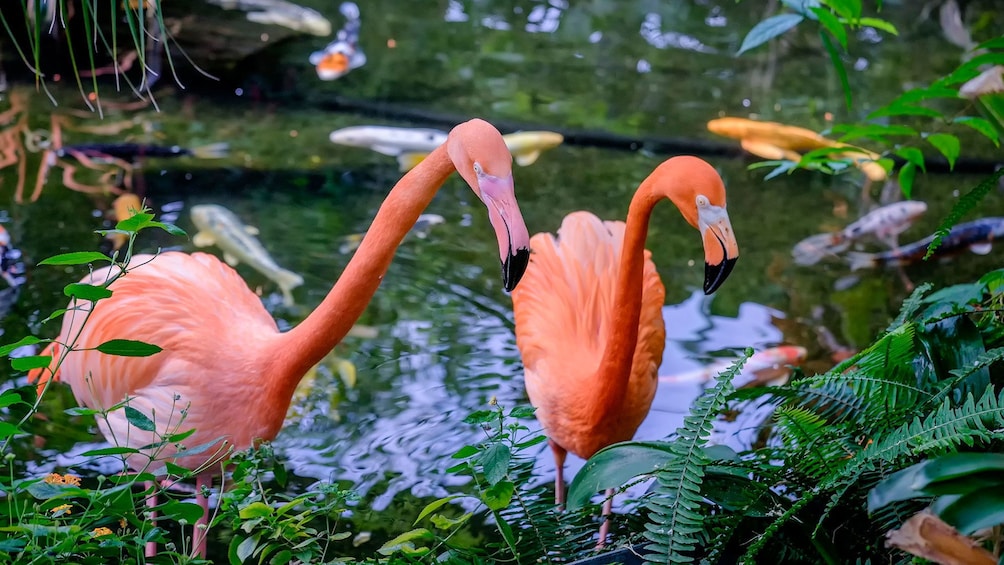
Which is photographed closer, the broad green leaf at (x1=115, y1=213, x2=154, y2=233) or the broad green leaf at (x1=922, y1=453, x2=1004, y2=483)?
the broad green leaf at (x1=922, y1=453, x2=1004, y2=483)

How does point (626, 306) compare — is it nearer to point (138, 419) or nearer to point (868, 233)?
point (138, 419)

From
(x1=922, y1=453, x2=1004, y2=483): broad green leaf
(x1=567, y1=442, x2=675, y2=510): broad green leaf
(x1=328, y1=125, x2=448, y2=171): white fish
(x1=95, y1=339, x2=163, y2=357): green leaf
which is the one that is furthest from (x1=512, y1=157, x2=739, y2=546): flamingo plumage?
(x1=328, y1=125, x2=448, y2=171): white fish

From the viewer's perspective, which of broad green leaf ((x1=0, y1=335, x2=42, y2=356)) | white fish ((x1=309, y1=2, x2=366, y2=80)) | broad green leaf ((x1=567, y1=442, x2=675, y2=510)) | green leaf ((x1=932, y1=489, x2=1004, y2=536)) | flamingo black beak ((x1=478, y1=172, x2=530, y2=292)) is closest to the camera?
green leaf ((x1=932, y1=489, x2=1004, y2=536))

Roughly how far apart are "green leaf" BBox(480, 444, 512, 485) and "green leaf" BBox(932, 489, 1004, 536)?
25.0 inches

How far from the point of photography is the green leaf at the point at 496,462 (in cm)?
148

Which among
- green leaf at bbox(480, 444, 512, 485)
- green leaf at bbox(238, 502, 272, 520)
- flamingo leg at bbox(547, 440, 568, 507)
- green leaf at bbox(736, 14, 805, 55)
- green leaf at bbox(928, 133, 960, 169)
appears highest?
green leaf at bbox(736, 14, 805, 55)

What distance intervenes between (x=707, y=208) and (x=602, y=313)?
94cm

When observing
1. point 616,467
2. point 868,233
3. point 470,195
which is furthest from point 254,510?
point 868,233

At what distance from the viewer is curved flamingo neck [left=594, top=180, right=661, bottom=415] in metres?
2.45

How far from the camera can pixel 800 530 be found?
5.30ft

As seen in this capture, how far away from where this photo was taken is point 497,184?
201cm

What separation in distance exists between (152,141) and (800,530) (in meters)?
4.71

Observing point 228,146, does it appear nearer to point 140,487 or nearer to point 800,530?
point 140,487

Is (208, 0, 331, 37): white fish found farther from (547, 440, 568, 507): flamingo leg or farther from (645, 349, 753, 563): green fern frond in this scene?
(645, 349, 753, 563): green fern frond
